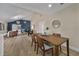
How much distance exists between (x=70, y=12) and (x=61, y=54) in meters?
0.76

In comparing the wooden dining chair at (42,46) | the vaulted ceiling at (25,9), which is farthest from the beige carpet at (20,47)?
the vaulted ceiling at (25,9)

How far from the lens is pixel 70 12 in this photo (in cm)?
211

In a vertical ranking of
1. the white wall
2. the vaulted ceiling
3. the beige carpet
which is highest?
the vaulted ceiling

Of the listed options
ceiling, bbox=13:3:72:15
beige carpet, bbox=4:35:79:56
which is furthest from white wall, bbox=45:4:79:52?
beige carpet, bbox=4:35:79:56

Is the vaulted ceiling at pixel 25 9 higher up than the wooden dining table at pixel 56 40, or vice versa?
the vaulted ceiling at pixel 25 9

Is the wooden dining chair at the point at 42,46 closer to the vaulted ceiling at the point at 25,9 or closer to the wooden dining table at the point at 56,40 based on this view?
the wooden dining table at the point at 56,40

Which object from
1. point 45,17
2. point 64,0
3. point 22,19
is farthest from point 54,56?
point 64,0

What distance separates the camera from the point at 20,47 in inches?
83.5

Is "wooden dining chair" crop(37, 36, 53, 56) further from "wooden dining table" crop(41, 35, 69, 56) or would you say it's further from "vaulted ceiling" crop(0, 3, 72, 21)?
"vaulted ceiling" crop(0, 3, 72, 21)

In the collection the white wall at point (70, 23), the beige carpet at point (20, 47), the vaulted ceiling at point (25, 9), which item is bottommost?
the beige carpet at point (20, 47)

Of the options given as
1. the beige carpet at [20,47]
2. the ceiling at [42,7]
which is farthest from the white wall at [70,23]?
the beige carpet at [20,47]

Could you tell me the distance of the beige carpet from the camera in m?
2.09

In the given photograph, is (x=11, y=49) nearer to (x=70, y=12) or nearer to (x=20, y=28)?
(x=20, y=28)

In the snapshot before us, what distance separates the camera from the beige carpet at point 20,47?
2.09 meters
